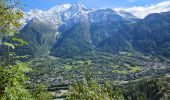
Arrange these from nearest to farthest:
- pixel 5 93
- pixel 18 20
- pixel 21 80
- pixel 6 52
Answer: pixel 5 93 < pixel 21 80 < pixel 6 52 < pixel 18 20

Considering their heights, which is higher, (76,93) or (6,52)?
(6,52)

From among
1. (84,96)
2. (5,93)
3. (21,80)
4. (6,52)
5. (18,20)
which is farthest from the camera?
(84,96)

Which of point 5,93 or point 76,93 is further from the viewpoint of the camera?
point 76,93

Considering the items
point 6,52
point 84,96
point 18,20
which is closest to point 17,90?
point 6,52

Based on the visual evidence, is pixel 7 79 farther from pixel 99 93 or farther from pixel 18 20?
pixel 99 93

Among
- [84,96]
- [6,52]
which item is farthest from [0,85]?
[84,96]

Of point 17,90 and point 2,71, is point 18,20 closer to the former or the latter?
point 2,71

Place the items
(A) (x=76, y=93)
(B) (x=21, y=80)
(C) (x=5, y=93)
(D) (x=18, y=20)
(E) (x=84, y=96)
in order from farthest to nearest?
1. (A) (x=76, y=93)
2. (E) (x=84, y=96)
3. (D) (x=18, y=20)
4. (B) (x=21, y=80)
5. (C) (x=5, y=93)

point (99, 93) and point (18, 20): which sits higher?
point (18, 20)

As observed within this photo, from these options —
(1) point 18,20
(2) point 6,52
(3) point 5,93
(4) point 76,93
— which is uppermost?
(1) point 18,20
